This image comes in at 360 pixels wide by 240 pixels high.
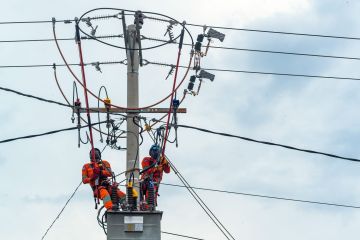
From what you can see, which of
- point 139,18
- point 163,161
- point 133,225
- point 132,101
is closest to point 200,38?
point 139,18

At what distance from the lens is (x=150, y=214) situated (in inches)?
572

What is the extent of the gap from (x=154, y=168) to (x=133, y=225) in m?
2.49

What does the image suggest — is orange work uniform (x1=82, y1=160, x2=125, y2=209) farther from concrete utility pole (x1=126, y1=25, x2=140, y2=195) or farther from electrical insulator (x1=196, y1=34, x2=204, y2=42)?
electrical insulator (x1=196, y1=34, x2=204, y2=42)

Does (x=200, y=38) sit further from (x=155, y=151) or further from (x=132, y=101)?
(x=155, y=151)

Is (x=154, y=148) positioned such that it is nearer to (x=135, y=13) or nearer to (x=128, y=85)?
(x=128, y=85)

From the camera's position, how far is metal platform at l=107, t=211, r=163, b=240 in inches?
567

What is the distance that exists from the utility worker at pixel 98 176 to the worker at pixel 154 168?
0.50m

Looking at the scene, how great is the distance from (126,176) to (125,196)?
386 mm

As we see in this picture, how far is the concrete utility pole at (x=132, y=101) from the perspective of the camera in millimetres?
16016

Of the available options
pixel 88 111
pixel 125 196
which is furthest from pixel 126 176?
pixel 88 111

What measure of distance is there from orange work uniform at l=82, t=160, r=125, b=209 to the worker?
0.51m

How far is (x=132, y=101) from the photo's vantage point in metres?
16.5

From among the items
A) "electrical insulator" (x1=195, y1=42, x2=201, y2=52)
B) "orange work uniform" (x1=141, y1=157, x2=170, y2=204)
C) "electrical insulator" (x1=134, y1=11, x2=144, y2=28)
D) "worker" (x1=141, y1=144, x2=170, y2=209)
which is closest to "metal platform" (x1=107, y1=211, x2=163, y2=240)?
"worker" (x1=141, y1=144, x2=170, y2=209)

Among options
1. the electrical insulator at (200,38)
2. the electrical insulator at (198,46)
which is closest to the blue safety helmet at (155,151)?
the electrical insulator at (198,46)
